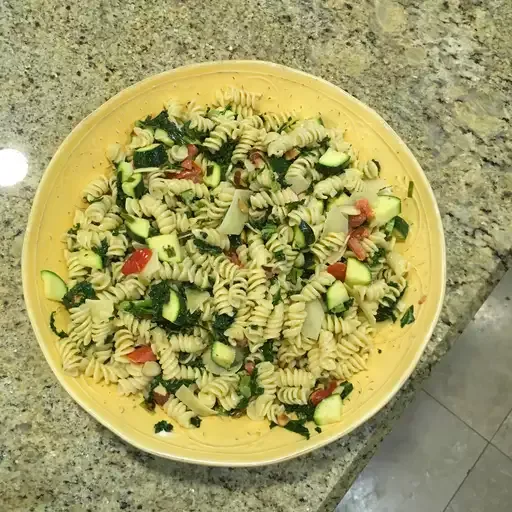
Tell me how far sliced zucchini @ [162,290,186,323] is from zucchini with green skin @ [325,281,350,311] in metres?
0.31

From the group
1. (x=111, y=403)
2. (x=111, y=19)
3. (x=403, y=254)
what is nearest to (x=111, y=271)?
(x=111, y=403)

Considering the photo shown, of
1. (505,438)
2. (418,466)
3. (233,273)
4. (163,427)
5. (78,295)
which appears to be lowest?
(418,466)

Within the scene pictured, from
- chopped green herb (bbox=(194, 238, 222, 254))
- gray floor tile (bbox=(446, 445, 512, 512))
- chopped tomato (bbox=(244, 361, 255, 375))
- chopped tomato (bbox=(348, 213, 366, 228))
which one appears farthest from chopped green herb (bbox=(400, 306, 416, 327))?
gray floor tile (bbox=(446, 445, 512, 512))

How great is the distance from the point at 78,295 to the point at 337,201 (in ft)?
2.02

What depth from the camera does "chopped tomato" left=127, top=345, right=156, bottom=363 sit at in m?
1.28

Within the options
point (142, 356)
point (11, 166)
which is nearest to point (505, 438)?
point (142, 356)

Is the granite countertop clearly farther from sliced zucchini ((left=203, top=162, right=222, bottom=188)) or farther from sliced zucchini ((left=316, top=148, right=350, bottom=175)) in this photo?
sliced zucchini ((left=203, top=162, right=222, bottom=188))

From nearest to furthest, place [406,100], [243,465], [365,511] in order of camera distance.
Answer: [243,465]
[406,100]
[365,511]

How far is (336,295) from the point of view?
4.14ft

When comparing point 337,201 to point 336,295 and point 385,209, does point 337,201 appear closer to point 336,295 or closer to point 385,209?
point 385,209

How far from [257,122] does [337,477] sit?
848 millimetres

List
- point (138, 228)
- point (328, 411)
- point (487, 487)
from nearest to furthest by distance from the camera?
point (328, 411)
point (138, 228)
point (487, 487)

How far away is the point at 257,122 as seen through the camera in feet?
4.59

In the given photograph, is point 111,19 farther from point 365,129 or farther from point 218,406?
point 218,406
